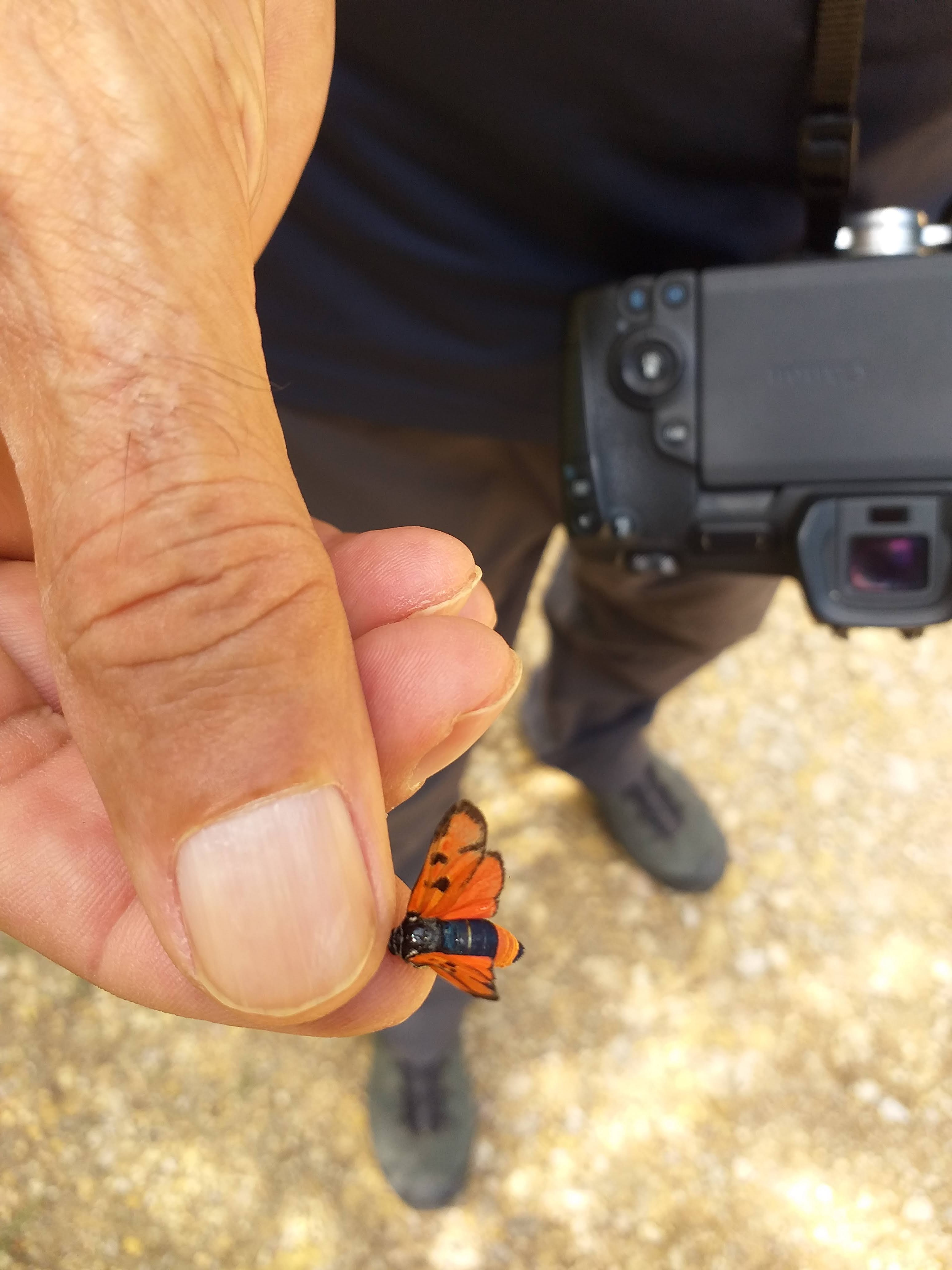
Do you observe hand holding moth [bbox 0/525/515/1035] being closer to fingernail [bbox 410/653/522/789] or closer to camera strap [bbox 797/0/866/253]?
fingernail [bbox 410/653/522/789]

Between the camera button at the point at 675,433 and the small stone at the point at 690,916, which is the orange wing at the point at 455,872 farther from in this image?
the small stone at the point at 690,916

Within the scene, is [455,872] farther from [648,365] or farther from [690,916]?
[690,916]

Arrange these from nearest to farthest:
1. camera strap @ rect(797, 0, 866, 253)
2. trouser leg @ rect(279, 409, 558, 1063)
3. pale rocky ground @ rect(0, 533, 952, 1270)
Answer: camera strap @ rect(797, 0, 866, 253) < trouser leg @ rect(279, 409, 558, 1063) < pale rocky ground @ rect(0, 533, 952, 1270)

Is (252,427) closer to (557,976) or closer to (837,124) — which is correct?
(837,124)

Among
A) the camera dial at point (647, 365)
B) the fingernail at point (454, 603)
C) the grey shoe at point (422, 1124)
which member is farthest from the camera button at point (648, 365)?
the grey shoe at point (422, 1124)

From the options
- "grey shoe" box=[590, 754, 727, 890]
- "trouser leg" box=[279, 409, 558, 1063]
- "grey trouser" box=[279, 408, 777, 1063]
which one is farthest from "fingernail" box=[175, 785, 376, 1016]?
"grey shoe" box=[590, 754, 727, 890]

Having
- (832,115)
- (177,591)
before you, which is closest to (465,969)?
(177,591)
